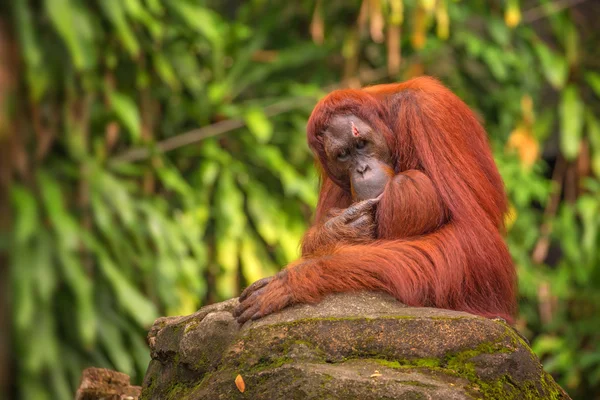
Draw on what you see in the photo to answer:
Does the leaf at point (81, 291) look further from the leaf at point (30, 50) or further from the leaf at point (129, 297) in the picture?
the leaf at point (30, 50)

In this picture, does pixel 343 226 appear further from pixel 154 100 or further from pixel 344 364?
pixel 154 100

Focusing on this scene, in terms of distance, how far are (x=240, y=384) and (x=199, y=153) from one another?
202 inches

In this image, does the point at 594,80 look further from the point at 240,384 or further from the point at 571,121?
the point at 240,384

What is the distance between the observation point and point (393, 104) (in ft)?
11.7

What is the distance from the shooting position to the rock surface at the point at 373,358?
2.78 m

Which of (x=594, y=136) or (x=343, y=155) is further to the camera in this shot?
(x=594, y=136)

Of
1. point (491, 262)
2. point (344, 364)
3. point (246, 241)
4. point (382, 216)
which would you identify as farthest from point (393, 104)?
point (246, 241)

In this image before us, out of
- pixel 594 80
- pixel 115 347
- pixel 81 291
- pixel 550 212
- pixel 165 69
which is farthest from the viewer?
pixel 550 212

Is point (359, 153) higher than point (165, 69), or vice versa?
point (165, 69)

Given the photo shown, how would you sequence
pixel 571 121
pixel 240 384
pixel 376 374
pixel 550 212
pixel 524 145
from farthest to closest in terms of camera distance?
1. pixel 550 212
2. pixel 571 121
3. pixel 524 145
4. pixel 240 384
5. pixel 376 374

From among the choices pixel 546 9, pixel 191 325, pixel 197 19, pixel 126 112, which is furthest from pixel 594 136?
pixel 191 325

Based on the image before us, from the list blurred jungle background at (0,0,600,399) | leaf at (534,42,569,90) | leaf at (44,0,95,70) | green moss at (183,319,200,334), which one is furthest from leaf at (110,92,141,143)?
leaf at (534,42,569,90)

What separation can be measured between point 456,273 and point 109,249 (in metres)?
4.58

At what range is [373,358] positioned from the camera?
2.92 m
